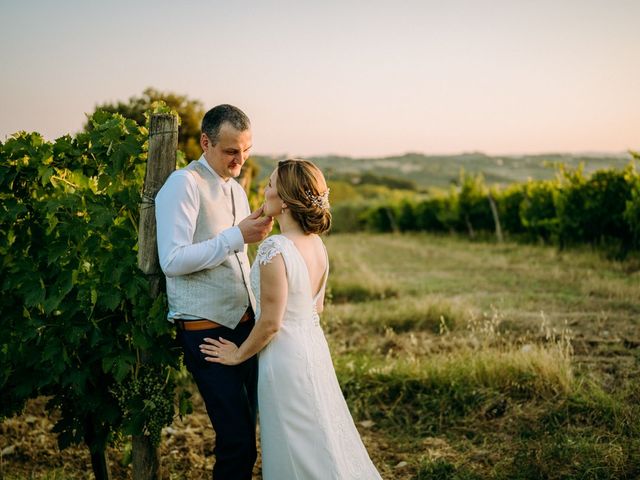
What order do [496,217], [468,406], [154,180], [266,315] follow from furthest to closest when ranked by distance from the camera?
[496,217]
[468,406]
[154,180]
[266,315]

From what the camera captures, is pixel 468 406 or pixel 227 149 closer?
pixel 227 149

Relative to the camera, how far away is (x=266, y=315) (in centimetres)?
265

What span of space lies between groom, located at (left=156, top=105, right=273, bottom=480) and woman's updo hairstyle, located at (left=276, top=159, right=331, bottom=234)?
152 millimetres

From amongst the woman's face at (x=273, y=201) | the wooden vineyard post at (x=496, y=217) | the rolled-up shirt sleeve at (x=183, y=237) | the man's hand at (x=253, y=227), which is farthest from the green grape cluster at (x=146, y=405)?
the wooden vineyard post at (x=496, y=217)

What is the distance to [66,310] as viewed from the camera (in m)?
3.23

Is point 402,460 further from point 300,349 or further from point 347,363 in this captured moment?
point 300,349

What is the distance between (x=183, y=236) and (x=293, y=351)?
79 centimetres

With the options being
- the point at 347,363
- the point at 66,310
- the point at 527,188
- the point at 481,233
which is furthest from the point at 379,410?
the point at 481,233

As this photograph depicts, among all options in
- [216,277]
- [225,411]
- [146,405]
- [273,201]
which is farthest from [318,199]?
[146,405]

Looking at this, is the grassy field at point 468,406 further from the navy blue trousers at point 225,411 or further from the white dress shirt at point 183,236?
the white dress shirt at point 183,236

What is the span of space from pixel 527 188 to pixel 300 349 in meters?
19.3

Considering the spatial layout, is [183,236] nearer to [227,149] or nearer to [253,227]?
[253,227]

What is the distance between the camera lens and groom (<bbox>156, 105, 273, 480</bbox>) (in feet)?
8.91

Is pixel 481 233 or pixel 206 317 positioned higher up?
pixel 206 317
